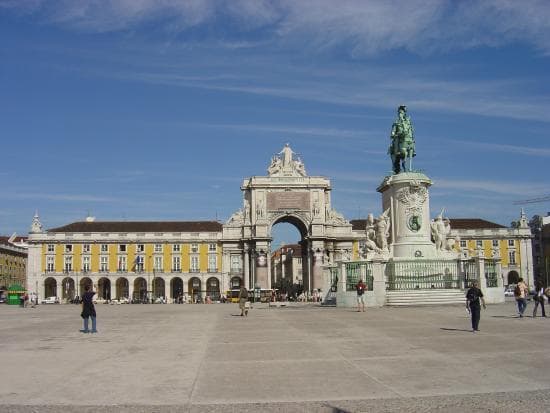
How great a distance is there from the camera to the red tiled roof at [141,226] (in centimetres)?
10944

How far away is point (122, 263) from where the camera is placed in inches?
4171

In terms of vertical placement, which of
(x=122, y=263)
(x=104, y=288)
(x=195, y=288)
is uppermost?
(x=122, y=263)

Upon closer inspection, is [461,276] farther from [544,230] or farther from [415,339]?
[544,230]

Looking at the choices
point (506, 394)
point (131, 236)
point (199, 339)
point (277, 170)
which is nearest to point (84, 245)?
point (131, 236)

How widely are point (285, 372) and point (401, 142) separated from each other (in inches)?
1096

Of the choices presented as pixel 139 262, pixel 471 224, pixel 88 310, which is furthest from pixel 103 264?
pixel 88 310

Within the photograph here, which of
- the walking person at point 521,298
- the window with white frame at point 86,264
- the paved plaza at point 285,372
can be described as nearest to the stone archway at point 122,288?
the window with white frame at point 86,264

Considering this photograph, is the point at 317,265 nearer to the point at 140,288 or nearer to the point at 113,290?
the point at 140,288

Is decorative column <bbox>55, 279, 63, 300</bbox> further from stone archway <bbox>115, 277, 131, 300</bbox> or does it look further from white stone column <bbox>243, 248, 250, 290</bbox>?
white stone column <bbox>243, 248, 250, 290</bbox>

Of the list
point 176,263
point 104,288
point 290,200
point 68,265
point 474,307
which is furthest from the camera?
point 104,288

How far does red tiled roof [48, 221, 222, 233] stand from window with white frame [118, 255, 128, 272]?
5107mm

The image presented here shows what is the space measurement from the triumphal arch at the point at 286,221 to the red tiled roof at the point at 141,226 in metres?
7.59

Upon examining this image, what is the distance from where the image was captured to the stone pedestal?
35.1 metres

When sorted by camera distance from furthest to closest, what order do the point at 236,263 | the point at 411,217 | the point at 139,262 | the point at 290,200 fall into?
the point at 236,263 < the point at 139,262 < the point at 290,200 < the point at 411,217
